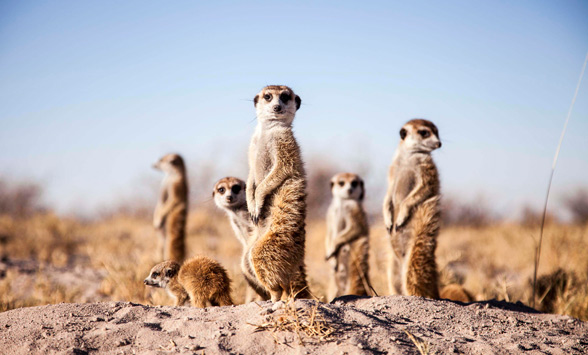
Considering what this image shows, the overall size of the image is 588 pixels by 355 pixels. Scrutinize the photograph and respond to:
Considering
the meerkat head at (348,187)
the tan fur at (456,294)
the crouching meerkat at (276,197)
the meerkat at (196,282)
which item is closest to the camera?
the crouching meerkat at (276,197)

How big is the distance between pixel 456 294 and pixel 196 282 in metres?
2.69

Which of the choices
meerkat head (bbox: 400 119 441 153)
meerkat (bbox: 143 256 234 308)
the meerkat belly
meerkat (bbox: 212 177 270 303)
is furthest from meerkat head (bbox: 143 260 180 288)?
meerkat head (bbox: 400 119 441 153)

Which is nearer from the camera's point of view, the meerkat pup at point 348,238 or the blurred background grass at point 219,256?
the blurred background grass at point 219,256

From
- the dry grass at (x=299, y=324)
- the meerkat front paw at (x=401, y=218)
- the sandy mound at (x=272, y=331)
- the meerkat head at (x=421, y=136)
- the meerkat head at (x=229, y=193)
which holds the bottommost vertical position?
the sandy mound at (x=272, y=331)

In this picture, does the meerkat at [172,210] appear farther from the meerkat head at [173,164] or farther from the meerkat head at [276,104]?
the meerkat head at [276,104]

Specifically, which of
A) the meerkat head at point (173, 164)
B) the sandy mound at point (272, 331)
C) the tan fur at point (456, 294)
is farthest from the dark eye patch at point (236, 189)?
the meerkat head at point (173, 164)

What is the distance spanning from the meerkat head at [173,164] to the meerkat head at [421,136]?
4.35m

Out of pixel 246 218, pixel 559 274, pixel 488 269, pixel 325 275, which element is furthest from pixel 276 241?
pixel 488 269

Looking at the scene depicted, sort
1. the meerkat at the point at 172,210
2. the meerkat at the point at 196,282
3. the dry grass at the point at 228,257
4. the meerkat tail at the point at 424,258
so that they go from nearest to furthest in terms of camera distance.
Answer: the meerkat at the point at 196,282 < the meerkat tail at the point at 424,258 < the dry grass at the point at 228,257 < the meerkat at the point at 172,210

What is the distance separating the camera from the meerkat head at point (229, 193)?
4.58 meters

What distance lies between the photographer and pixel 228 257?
9.41 m

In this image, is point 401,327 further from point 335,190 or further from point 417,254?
point 335,190

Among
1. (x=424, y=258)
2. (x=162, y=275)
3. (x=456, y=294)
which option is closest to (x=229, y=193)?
(x=162, y=275)

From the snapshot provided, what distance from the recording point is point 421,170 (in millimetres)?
5094
